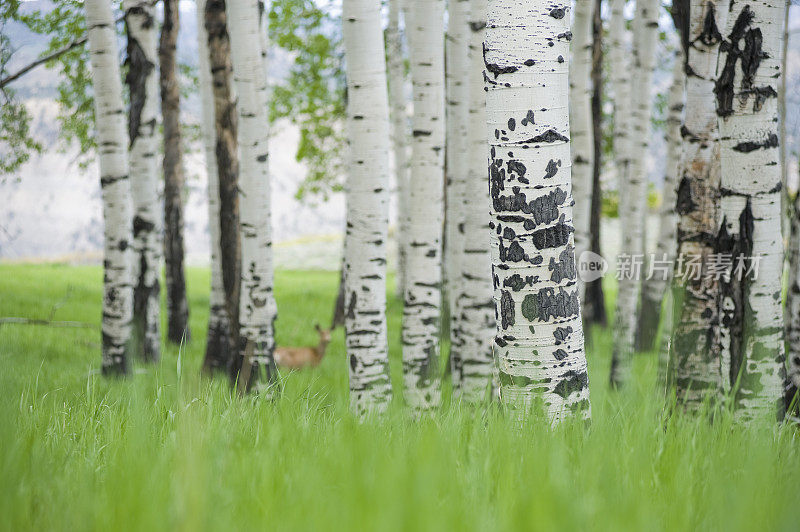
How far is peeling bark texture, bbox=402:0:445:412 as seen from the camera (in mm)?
5004

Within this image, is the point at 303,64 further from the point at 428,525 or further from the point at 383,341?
the point at 428,525

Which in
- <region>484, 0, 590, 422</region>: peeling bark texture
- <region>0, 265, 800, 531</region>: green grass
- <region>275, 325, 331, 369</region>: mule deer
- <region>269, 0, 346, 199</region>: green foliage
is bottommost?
<region>275, 325, 331, 369</region>: mule deer

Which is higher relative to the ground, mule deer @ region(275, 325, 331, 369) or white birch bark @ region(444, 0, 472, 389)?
white birch bark @ region(444, 0, 472, 389)

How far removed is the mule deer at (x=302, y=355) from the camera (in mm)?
7442

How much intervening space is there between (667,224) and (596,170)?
2173 mm

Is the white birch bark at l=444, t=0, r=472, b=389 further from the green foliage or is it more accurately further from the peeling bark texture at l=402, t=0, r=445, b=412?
the green foliage

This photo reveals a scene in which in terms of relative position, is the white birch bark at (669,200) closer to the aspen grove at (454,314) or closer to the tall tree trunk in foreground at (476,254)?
the aspen grove at (454,314)

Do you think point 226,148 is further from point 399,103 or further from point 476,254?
point 399,103

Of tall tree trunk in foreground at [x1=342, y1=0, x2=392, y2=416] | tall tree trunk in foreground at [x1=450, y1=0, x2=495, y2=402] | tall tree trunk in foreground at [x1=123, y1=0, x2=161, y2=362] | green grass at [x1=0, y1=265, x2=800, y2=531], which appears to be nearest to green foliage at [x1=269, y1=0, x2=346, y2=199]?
tall tree trunk in foreground at [x1=123, y1=0, x2=161, y2=362]

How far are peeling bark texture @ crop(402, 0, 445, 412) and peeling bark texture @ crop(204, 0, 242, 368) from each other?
6.40ft

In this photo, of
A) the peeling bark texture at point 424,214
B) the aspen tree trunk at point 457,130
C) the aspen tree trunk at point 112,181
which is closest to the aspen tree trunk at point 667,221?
the aspen tree trunk at point 457,130

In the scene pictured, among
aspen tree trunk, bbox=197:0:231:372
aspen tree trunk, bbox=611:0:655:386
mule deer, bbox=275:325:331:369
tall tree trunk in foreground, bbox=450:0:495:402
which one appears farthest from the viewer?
aspen tree trunk, bbox=611:0:655:386

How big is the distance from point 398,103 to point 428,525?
10139 mm

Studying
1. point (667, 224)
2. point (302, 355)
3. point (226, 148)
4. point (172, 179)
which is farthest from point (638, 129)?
point (172, 179)
